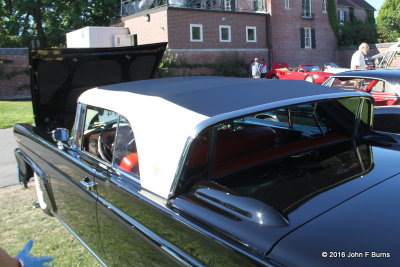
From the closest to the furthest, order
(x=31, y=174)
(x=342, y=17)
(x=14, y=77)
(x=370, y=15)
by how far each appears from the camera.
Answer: (x=31, y=174), (x=14, y=77), (x=342, y=17), (x=370, y=15)

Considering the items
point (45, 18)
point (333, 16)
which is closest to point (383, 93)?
point (333, 16)

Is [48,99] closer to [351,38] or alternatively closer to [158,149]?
[158,149]

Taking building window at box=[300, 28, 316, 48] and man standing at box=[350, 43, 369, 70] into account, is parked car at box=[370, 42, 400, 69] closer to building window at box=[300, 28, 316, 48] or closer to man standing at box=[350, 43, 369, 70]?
man standing at box=[350, 43, 369, 70]

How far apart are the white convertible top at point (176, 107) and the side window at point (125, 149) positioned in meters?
0.12

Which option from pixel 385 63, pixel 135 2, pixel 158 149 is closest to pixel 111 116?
pixel 158 149

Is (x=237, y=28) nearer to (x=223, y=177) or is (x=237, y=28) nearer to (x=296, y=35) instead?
(x=296, y=35)

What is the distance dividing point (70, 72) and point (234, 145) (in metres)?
2.25

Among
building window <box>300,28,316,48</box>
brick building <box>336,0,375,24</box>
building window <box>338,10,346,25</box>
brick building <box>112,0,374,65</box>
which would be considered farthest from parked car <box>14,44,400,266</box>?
brick building <box>336,0,375,24</box>

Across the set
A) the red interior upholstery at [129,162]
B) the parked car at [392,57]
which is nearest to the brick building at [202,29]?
the parked car at [392,57]

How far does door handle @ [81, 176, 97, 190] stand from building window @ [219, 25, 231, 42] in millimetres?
25065

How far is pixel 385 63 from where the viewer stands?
13.6 m

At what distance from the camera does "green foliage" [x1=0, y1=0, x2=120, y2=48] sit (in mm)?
30219

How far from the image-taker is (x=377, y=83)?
20.3ft

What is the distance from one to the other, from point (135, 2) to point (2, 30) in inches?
517
